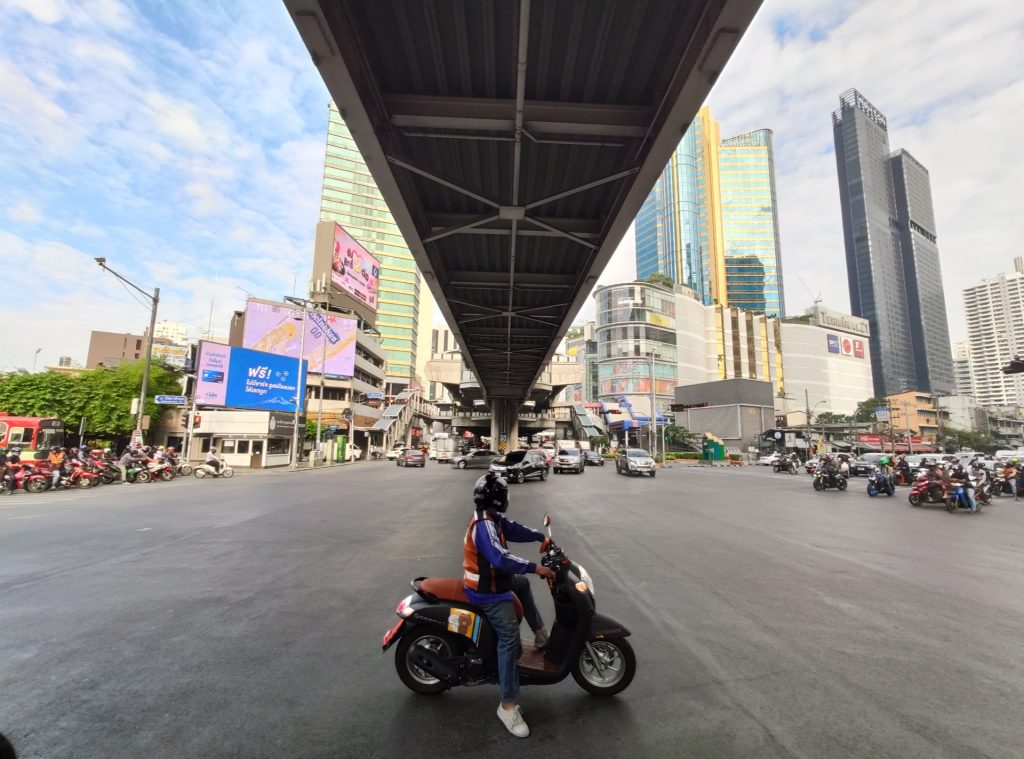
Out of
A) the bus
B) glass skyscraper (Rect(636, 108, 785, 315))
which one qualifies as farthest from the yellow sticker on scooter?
glass skyscraper (Rect(636, 108, 785, 315))

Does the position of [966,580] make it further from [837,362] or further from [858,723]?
[837,362]

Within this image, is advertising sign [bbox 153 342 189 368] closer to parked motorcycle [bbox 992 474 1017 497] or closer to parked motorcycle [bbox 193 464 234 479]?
parked motorcycle [bbox 193 464 234 479]

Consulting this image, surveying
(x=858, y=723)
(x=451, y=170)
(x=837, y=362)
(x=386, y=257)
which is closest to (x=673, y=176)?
(x=837, y=362)

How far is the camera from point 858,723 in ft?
10.6

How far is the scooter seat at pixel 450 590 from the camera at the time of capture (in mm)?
3568

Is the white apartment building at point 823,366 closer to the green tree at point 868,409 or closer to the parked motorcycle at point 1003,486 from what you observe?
the green tree at point 868,409

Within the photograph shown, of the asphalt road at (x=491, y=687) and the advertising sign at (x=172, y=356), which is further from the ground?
the advertising sign at (x=172, y=356)

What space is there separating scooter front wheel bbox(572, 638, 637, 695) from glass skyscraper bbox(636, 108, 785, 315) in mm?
135425

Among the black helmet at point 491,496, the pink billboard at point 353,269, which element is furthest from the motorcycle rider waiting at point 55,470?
the pink billboard at point 353,269

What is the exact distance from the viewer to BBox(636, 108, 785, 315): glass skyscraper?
437 feet

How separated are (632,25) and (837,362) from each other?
137425 millimetres

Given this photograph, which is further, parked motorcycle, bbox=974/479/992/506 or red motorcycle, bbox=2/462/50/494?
red motorcycle, bbox=2/462/50/494

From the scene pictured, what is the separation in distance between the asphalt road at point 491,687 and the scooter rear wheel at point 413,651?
0.29 ft

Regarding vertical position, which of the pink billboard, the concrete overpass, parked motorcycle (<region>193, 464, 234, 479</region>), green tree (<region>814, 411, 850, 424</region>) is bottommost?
parked motorcycle (<region>193, 464, 234, 479</region>)
